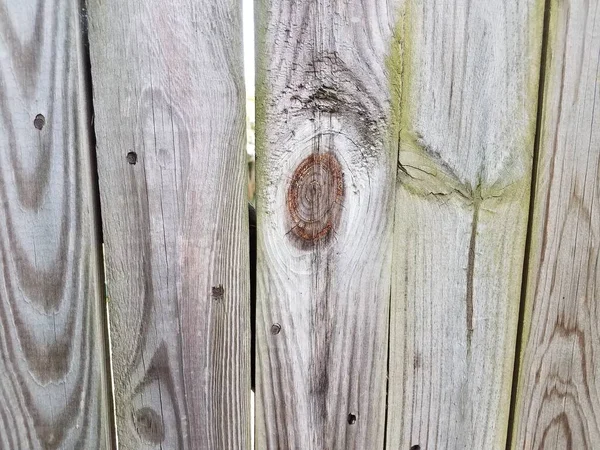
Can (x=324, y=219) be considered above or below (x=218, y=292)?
above

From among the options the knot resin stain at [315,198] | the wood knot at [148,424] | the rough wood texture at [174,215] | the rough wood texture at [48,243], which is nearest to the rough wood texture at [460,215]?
the knot resin stain at [315,198]

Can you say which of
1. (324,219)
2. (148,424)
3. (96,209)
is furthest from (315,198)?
(148,424)

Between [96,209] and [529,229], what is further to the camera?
[529,229]

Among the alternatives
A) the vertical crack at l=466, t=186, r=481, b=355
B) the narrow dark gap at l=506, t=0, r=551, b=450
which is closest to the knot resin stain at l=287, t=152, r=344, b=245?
the vertical crack at l=466, t=186, r=481, b=355

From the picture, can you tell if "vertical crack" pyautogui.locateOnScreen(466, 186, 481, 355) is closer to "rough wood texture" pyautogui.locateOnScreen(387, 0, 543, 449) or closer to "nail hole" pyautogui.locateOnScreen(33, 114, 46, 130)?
"rough wood texture" pyautogui.locateOnScreen(387, 0, 543, 449)

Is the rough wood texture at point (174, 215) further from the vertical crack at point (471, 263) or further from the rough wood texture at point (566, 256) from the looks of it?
the rough wood texture at point (566, 256)

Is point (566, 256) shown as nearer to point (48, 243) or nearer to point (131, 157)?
Answer: point (131, 157)

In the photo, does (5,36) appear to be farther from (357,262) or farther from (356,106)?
(357,262)

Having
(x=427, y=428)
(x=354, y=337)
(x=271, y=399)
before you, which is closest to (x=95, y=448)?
(x=271, y=399)
